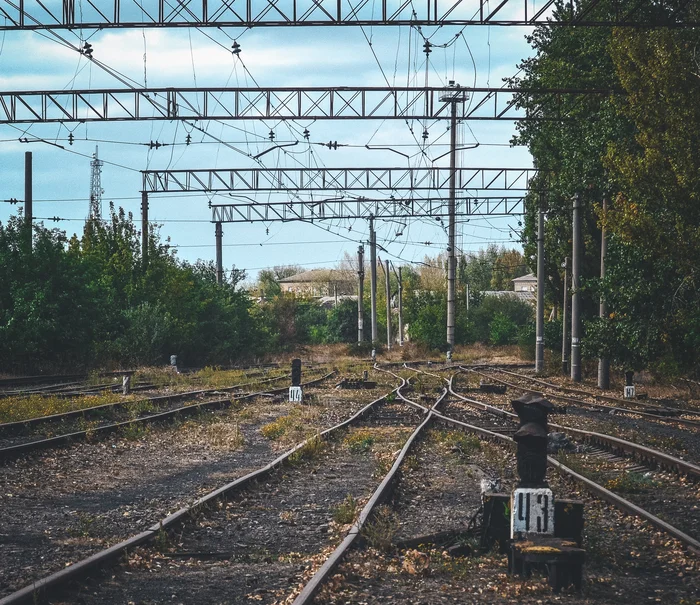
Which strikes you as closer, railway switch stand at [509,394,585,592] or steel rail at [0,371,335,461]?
railway switch stand at [509,394,585,592]

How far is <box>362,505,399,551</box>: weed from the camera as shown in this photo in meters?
7.69

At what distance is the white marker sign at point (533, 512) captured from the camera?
6941 millimetres

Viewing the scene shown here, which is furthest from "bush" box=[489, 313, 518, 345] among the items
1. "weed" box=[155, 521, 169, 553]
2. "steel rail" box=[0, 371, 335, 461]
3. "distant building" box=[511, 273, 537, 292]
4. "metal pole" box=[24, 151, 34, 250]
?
"distant building" box=[511, 273, 537, 292]

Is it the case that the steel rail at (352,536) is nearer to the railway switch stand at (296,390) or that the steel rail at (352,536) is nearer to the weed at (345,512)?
the weed at (345,512)

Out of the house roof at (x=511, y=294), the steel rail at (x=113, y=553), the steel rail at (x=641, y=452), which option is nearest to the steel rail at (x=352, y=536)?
the steel rail at (x=113, y=553)

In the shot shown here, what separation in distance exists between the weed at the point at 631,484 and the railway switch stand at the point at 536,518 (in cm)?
409

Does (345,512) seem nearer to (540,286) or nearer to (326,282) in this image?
(540,286)

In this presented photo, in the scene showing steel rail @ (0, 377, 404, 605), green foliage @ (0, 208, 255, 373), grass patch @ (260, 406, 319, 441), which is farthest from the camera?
green foliage @ (0, 208, 255, 373)

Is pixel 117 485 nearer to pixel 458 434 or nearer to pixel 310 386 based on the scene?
pixel 458 434

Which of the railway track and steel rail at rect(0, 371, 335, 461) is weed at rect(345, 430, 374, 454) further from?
steel rail at rect(0, 371, 335, 461)

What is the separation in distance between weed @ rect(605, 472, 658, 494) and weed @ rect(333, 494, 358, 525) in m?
3.38

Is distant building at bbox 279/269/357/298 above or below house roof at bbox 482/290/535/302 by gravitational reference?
above

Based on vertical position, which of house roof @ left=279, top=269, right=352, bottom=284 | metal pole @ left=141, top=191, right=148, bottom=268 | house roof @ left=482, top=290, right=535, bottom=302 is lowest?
house roof @ left=482, top=290, right=535, bottom=302

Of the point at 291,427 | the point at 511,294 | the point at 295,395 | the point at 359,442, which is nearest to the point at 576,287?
the point at 295,395
